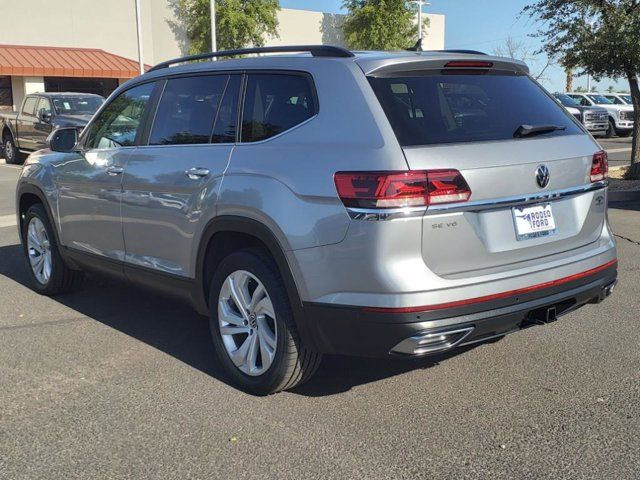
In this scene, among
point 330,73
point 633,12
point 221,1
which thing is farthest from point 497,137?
point 221,1

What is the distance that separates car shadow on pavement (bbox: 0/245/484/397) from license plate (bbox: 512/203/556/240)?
121 cm

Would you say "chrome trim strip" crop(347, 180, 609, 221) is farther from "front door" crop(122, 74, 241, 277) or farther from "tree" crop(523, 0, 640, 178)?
"tree" crop(523, 0, 640, 178)

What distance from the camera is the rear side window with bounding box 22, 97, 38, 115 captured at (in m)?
18.1

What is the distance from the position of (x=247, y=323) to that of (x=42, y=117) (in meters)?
14.8

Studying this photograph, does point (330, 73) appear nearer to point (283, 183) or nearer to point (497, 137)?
point (283, 183)

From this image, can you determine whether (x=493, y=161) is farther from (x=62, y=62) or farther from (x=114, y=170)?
(x=62, y=62)

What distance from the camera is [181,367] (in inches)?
176

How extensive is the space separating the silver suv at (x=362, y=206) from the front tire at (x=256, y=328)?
10 mm

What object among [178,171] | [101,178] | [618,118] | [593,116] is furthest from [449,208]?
[618,118]

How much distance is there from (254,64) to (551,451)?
2618 millimetres

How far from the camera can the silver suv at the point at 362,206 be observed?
3.29 m

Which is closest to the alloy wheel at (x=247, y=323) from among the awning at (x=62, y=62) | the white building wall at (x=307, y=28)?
the awning at (x=62, y=62)

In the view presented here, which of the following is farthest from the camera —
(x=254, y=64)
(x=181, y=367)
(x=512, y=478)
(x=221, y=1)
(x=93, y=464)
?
(x=221, y=1)

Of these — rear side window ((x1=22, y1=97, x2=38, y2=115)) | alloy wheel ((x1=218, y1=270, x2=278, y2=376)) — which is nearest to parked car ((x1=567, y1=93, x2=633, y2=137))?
rear side window ((x1=22, y1=97, x2=38, y2=115))
